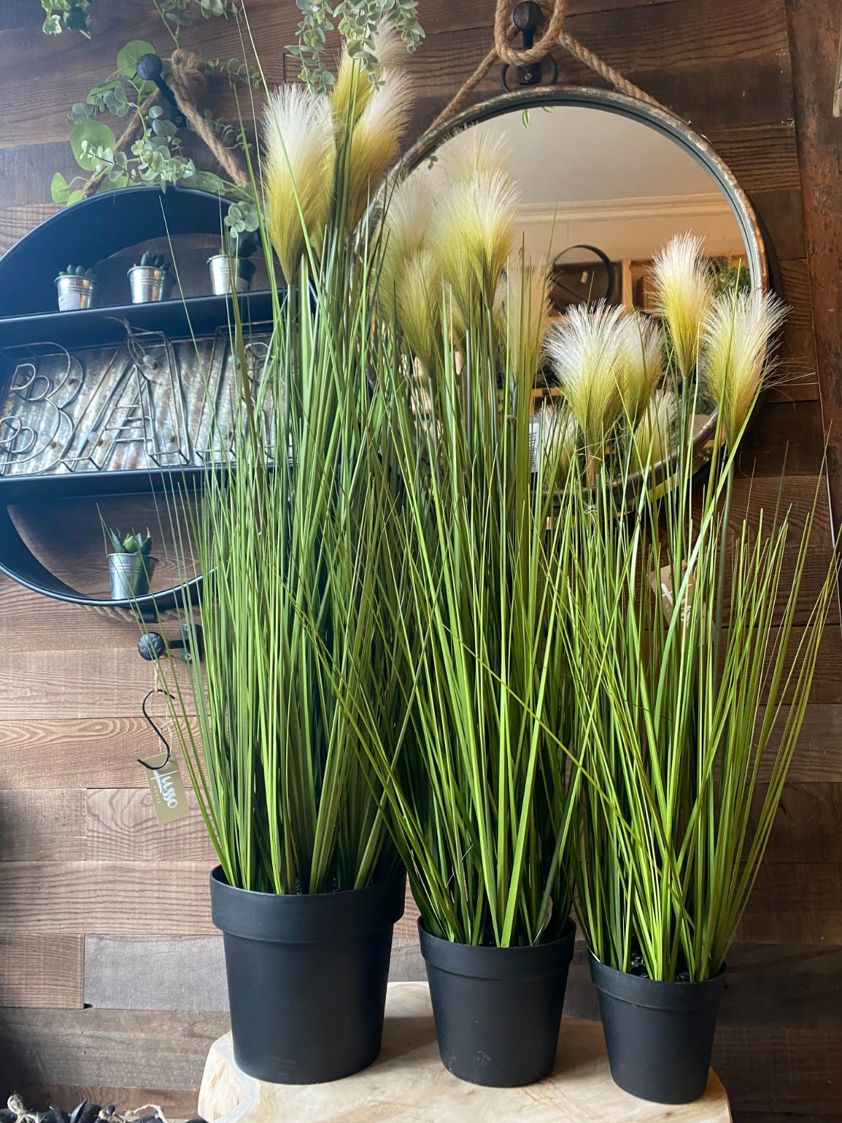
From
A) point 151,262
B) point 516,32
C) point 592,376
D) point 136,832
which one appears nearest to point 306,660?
point 592,376

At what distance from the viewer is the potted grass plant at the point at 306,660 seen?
0.71m

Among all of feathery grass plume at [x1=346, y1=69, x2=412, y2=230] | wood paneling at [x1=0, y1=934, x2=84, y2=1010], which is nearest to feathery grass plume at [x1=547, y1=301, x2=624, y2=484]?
feathery grass plume at [x1=346, y1=69, x2=412, y2=230]

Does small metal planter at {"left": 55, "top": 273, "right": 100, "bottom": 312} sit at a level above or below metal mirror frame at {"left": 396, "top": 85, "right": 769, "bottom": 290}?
below

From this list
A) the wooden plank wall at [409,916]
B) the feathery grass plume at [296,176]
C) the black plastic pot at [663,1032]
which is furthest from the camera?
the wooden plank wall at [409,916]

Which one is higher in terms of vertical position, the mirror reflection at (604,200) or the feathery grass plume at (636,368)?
the mirror reflection at (604,200)

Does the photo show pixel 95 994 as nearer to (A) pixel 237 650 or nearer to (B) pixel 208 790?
(B) pixel 208 790

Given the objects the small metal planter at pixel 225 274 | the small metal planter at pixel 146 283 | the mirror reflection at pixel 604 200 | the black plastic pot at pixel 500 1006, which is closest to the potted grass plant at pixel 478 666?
the black plastic pot at pixel 500 1006

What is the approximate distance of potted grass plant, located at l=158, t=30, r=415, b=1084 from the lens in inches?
27.8

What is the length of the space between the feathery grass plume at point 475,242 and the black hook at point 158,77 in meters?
0.70

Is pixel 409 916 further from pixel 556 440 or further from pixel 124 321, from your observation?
pixel 124 321

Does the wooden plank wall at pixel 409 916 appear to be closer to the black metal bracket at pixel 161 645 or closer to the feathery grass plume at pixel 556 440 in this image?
the black metal bracket at pixel 161 645

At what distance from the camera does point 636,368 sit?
81cm

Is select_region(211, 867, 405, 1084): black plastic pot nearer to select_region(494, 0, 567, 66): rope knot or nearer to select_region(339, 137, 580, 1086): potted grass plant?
select_region(339, 137, 580, 1086): potted grass plant

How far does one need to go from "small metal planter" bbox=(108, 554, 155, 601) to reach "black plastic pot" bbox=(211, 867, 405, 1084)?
527 millimetres
